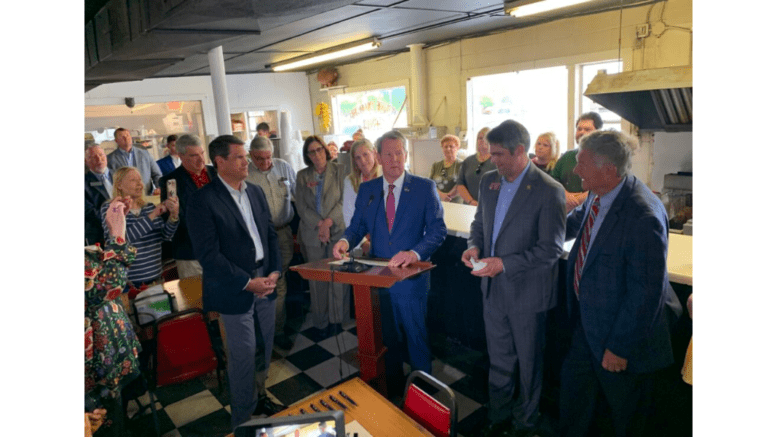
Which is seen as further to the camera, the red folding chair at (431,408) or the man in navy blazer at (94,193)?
the man in navy blazer at (94,193)

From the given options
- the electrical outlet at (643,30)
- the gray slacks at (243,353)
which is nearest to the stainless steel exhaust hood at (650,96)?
the electrical outlet at (643,30)

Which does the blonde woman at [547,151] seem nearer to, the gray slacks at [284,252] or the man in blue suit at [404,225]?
the man in blue suit at [404,225]

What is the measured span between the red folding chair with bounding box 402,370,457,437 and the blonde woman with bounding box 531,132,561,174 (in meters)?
3.04

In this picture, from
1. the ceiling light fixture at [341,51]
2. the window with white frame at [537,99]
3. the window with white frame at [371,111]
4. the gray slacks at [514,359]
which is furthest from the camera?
the window with white frame at [371,111]

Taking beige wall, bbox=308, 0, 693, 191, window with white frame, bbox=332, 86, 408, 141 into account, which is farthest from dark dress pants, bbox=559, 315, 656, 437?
window with white frame, bbox=332, 86, 408, 141

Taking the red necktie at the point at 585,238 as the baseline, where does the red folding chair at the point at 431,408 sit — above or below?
below

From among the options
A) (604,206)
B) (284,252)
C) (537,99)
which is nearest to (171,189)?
(284,252)

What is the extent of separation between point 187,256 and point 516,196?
2.95 m

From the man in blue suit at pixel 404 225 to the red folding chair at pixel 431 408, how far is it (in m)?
1.00

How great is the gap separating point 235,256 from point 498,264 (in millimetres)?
1522

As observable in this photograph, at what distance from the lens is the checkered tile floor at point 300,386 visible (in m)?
3.12

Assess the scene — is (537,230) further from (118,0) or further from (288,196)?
(118,0)

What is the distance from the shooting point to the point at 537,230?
258 centimetres

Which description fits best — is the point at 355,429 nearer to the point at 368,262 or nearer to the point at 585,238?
the point at 368,262
